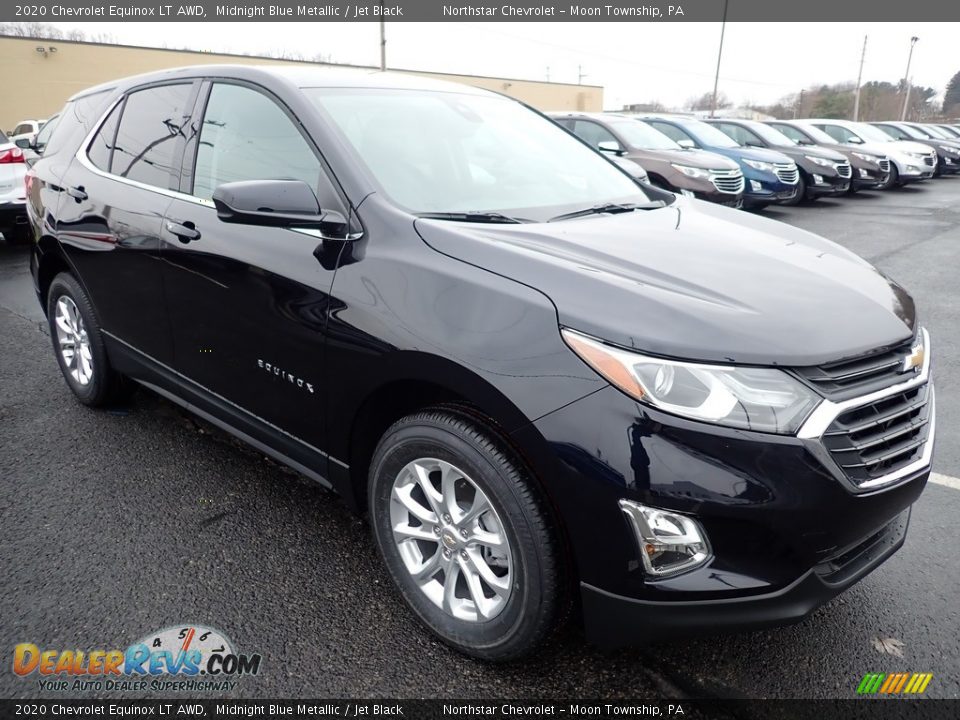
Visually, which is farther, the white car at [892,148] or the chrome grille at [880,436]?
the white car at [892,148]

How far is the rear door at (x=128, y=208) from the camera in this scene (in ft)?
9.98

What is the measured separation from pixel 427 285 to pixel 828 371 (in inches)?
42.6

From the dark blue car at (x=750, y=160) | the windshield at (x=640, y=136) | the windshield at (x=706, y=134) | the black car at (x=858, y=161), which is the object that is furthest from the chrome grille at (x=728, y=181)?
the black car at (x=858, y=161)

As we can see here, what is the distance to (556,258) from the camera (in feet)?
6.53

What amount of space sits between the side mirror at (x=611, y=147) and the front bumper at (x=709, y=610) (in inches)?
314

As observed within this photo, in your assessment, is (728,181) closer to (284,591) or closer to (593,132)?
(593,132)

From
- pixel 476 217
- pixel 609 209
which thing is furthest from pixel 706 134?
pixel 476 217

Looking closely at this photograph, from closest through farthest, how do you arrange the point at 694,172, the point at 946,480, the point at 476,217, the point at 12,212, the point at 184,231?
the point at 476,217
the point at 184,231
the point at 946,480
the point at 12,212
the point at 694,172

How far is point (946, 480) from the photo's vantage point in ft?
10.2

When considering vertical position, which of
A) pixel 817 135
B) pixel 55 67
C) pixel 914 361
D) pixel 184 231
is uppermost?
pixel 55 67

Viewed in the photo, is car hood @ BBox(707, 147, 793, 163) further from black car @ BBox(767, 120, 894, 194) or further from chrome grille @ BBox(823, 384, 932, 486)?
chrome grille @ BBox(823, 384, 932, 486)

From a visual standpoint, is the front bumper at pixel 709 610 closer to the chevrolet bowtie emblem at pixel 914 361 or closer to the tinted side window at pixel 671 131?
the chevrolet bowtie emblem at pixel 914 361

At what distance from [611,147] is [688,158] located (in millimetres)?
1401

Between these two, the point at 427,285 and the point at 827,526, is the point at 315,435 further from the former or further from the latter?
the point at 827,526
